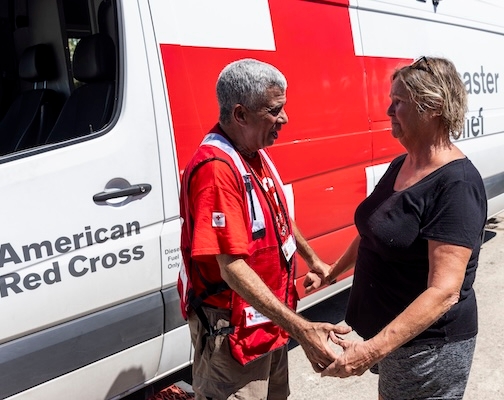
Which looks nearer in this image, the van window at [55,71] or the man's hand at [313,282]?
the man's hand at [313,282]

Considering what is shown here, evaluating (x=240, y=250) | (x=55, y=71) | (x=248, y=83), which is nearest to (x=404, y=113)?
(x=248, y=83)

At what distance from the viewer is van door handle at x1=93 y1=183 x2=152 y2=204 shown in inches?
79.0

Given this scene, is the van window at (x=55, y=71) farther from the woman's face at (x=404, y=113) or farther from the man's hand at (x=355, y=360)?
the man's hand at (x=355, y=360)

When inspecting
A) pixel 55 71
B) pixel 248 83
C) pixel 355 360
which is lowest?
pixel 355 360

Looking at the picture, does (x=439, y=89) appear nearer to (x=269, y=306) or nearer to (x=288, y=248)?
(x=288, y=248)

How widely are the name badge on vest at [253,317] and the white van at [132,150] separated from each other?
59cm

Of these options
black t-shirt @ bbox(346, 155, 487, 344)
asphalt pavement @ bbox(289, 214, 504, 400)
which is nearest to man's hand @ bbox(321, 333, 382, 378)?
black t-shirt @ bbox(346, 155, 487, 344)

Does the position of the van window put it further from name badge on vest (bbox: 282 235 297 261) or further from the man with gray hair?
name badge on vest (bbox: 282 235 297 261)

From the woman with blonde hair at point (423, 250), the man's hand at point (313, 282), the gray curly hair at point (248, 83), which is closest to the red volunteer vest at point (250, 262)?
the gray curly hair at point (248, 83)

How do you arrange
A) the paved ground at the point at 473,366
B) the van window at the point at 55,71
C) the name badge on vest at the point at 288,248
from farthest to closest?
1. the paved ground at the point at 473,366
2. the van window at the point at 55,71
3. the name badge on vest at the point at 288,248

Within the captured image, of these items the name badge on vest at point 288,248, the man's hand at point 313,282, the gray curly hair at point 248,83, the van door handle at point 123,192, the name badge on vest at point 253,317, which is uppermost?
the gray curly hair at point 248,83

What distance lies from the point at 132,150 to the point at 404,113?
100cm

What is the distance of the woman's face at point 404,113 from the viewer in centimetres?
166

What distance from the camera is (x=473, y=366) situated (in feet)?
10.1
